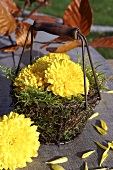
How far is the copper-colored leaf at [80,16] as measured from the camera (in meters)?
1.27

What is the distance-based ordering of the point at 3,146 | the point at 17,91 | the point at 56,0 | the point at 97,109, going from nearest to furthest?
the point at 3,146
the point at 17,91
the point at 97,109
the point at 56,0

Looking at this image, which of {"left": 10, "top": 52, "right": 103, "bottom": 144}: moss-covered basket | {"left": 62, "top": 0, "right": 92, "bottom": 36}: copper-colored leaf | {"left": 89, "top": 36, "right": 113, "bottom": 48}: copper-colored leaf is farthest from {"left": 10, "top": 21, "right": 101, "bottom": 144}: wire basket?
{"left": 62, "top": 0, "right": 92, "bottom": 36}: copper-colored leaf

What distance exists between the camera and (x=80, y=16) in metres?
1.28

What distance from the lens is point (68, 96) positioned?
0.87 meters

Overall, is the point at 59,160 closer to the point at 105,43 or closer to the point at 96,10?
the point at 105,43

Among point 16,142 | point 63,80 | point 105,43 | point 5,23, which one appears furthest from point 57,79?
point 5,23

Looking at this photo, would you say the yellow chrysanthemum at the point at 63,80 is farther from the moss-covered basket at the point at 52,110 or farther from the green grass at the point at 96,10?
the green grass at the point at 96,10

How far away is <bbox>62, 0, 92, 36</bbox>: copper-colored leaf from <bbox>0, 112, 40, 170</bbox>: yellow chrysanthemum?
0.54 m

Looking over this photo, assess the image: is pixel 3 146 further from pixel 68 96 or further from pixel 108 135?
pixel 108 135

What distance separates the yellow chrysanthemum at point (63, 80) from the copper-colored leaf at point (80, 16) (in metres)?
0.42

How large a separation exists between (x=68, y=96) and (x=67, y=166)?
0.53 feet

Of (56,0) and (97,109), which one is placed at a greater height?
(56,0)

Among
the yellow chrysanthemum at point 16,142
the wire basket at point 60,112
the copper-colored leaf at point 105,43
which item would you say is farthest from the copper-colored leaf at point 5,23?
the yellow chrysanthemum at point 16,142

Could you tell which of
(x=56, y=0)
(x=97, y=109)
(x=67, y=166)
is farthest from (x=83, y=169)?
(x=56, y=0)
